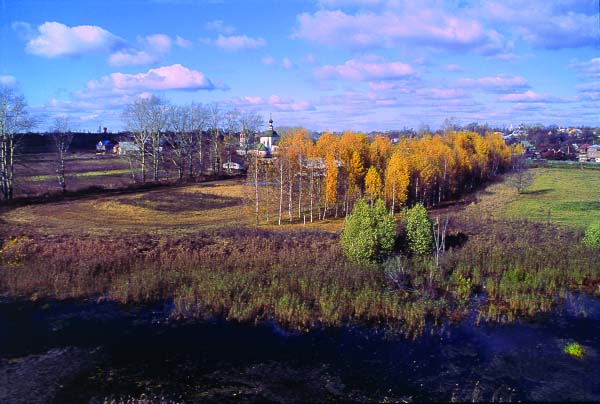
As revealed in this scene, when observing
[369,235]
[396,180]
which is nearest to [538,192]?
[396,180]

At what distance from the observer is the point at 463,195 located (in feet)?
146

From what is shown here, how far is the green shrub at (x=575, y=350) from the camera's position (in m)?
13.3

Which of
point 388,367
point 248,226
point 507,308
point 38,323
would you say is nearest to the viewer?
point 388,367

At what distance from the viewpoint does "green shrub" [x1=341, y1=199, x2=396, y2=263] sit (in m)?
19.7

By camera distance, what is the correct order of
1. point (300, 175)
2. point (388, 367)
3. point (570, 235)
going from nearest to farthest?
1. point (388, 367)
2. point (570, 235)
3. point (300, 175)

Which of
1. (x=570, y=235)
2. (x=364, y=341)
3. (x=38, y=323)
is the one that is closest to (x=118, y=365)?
(x=38, y=323)

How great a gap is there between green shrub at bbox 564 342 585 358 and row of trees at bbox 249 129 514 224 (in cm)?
1708

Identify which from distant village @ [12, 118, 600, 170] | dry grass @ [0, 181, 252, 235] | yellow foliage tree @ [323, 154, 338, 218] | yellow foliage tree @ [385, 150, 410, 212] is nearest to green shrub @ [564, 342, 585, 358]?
yellow foliage tree @ [323, 154, 338, 218]

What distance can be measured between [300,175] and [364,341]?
17.2 metres

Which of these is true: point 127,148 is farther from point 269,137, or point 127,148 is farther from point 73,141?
point 73,141

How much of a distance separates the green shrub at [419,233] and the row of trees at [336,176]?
8718 millimetres

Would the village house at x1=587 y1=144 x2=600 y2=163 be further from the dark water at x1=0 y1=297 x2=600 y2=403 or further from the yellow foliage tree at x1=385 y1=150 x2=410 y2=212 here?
the dark water at x1=0 y1=297 x2=600 y2=403

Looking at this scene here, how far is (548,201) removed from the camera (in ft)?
125

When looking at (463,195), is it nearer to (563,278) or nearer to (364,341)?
(563,278)
